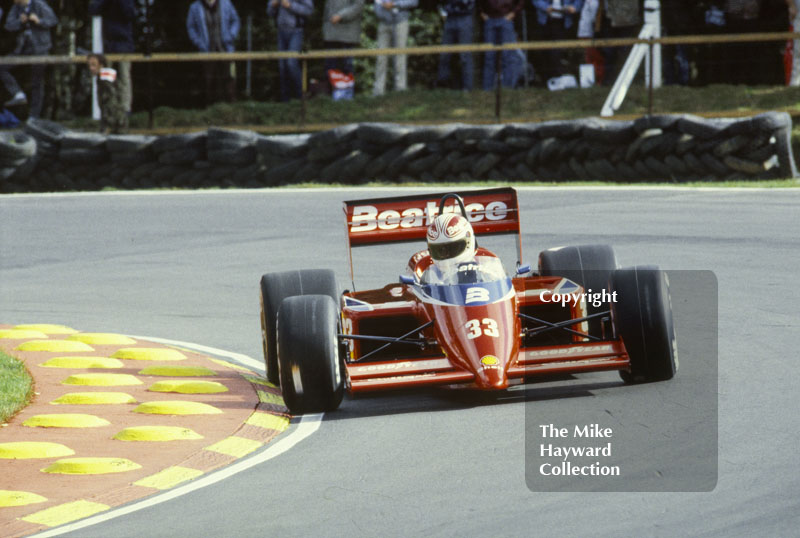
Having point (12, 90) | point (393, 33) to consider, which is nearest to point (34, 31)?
point (12, 90)

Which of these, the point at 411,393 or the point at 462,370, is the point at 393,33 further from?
the point at 462,370

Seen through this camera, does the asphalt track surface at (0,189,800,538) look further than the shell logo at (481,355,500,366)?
No

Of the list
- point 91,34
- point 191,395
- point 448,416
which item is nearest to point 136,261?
point 191,395

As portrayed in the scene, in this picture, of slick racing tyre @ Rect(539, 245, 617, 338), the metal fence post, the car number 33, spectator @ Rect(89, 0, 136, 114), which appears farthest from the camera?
the metal fence post

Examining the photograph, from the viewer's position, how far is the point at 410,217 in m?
9.41

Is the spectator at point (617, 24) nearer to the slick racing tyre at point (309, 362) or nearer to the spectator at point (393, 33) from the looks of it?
the spectator at point (393, 33)

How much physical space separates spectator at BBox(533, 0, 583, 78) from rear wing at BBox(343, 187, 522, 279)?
11024 millimetres

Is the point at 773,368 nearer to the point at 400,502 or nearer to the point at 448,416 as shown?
the point at 448,416

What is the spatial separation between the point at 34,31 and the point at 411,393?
14.8 metres

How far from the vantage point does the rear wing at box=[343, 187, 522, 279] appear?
9398mm

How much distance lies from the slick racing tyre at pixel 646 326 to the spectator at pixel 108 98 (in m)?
14.2

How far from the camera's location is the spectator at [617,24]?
1969 cm

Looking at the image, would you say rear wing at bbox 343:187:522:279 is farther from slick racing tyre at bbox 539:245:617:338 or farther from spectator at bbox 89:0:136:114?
spectator at bbox 89:0:136:114

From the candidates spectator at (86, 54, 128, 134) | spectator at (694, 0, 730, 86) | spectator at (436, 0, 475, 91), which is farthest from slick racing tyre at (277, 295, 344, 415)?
spectator at (86, 54, 128, 134)
